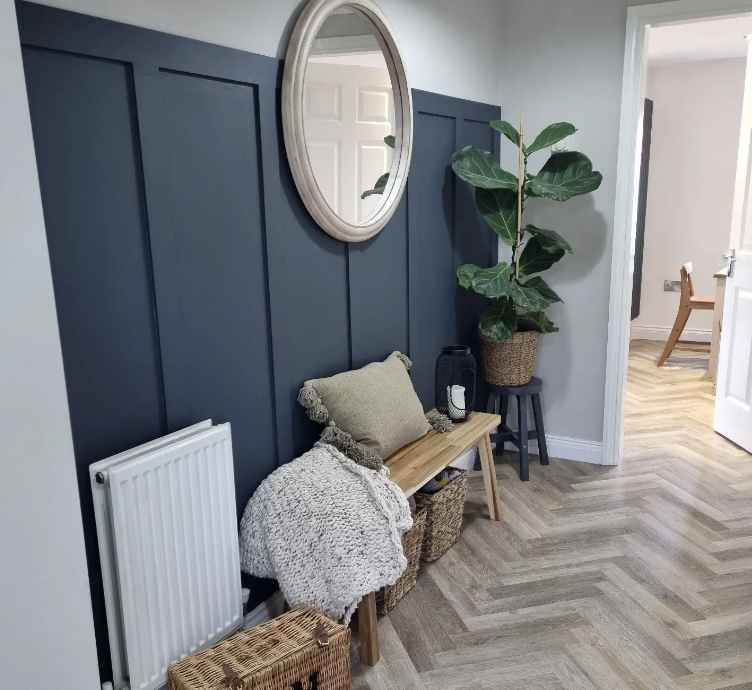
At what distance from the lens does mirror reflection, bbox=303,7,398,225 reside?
2.09 m

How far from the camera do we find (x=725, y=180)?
5.55 meters

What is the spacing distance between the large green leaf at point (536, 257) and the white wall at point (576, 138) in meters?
0.28

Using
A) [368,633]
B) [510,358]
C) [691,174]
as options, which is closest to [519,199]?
[510,358]

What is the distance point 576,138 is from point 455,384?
4.44 feet

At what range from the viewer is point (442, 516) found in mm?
2475

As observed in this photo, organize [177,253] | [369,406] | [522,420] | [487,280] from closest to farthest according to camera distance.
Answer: [177,253] → [369,406] → [487,280] → [522,420]

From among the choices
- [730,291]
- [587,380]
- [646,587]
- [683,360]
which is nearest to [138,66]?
[646,587]

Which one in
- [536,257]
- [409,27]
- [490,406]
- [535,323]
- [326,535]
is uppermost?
[409,27]

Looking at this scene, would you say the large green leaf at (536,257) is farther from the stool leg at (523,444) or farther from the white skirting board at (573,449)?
the white skirting board at (573,449)

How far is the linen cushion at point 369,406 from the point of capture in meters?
2.16

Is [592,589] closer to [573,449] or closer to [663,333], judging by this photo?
[573,449]

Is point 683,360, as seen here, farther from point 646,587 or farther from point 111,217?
point 111,217

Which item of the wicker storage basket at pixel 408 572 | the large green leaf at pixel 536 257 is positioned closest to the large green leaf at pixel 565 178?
the large green leaf at pixel 536 257

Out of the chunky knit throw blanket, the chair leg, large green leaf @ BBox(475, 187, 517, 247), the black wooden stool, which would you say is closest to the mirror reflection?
large green leaf @ BBox(475, 187, 517, 247)
